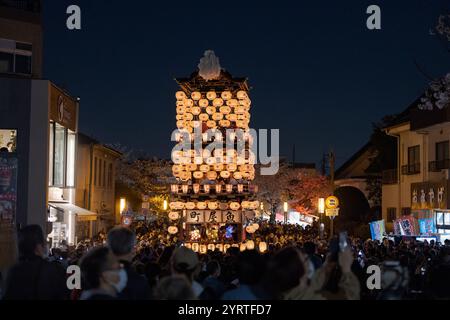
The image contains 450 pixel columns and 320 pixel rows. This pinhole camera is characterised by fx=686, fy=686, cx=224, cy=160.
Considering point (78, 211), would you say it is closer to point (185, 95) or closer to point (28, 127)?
point (28, 127)

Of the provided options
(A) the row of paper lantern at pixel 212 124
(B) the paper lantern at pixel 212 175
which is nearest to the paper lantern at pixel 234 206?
(B) the paper lantern at pixel 212 175

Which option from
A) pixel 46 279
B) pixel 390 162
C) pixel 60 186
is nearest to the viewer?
pixel 46 279

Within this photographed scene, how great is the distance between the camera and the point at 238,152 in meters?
35.5

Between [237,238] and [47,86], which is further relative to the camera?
[237,238]

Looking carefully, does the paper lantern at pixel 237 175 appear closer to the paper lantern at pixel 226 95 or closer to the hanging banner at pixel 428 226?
the paper lantern at pixel 226 95

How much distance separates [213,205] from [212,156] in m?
2.68

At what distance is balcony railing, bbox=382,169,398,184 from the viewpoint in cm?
3835

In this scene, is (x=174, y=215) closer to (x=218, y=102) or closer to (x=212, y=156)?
(x=212, y=156)

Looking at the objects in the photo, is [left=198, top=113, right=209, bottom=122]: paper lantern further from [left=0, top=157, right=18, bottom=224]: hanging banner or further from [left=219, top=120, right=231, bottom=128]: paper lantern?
[left=0, top=157, right=18, bottom=224]: hanging banner

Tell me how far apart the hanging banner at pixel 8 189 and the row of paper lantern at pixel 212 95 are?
13.7 metres

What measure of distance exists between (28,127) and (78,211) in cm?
613

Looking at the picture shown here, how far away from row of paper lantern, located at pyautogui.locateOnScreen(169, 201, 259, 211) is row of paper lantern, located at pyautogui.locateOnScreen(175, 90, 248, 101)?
5292 mm

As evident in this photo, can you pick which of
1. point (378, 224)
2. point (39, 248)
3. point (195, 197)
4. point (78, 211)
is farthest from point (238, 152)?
point (39, 248)

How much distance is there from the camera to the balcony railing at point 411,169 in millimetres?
35031
